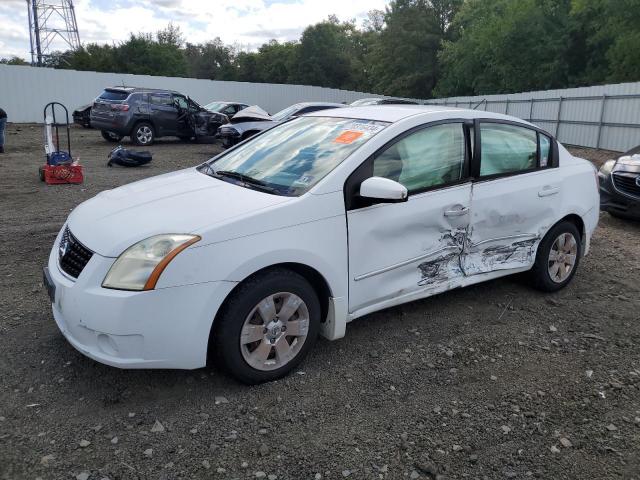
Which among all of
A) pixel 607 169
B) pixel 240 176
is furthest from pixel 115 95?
pixel 240 176

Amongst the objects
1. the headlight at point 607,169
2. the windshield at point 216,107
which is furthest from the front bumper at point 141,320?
the windshield at point 216,107

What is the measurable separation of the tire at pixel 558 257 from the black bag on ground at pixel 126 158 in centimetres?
1010

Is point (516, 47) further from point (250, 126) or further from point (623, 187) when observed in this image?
point (623, 187)

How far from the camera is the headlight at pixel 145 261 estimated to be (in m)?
2.77

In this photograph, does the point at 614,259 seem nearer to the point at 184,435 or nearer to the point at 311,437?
the point at 311,437

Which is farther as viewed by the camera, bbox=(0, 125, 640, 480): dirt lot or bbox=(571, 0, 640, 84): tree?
bbox=(571, 0, 640, 84): tree

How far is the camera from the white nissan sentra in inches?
111

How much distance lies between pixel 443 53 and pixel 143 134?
3235 cm

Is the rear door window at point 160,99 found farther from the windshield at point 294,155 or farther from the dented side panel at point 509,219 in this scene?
the dented side panel at point 509,219

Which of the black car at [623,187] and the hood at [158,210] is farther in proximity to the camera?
the black car at [623,187]

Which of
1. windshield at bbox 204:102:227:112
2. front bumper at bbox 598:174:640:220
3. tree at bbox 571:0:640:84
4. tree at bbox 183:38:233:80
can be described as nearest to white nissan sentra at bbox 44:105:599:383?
front bumper at bbox 598:174:640:220

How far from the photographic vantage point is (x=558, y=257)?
187 inches

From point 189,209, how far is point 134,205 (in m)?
0.43

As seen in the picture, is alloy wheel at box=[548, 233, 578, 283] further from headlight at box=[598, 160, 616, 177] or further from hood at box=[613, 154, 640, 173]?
headlight at box=[598, 160, 616, 177]
